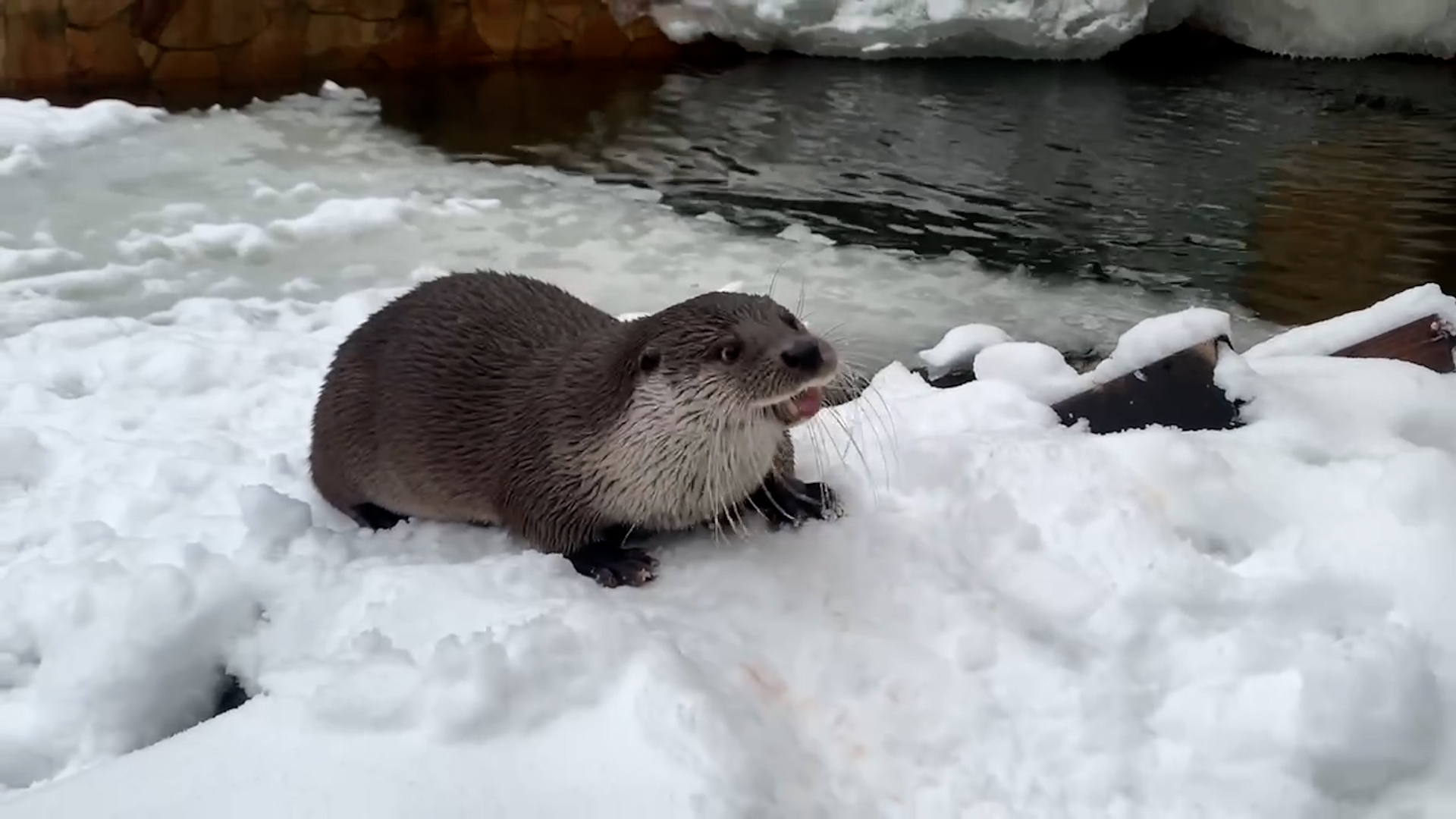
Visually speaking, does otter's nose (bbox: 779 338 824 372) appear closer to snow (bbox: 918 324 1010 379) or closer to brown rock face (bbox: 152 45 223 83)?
snow (bbox: 918 324 1010 379)

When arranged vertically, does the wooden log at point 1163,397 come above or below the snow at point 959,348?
above

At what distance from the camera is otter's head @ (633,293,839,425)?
151 centimetres

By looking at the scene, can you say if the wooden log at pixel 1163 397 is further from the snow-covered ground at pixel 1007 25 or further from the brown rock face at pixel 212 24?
the snow-covered ground at pixel 1007 25

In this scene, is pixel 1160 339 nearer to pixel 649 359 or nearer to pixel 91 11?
pixel 649 359

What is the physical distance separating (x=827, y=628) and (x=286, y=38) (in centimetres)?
612

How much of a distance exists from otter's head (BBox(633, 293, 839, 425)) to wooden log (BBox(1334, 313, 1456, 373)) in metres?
1.16

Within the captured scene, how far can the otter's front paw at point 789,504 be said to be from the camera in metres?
1.76

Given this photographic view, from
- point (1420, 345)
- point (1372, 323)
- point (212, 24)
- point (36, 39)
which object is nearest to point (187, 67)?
point (212, 24)

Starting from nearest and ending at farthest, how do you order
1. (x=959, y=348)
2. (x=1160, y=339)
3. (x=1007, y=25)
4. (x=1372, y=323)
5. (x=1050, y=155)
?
(x=1160, y=339) < (x=1372, y=323) < (x=959, y=348) < (x=1050, y=155) < (x=1007, y=25)

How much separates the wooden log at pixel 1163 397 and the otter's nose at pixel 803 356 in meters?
0.71

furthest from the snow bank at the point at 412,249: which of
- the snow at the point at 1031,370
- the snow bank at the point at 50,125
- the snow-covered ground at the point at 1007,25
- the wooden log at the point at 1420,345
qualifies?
the snow-covered ground at the point at 1007,25

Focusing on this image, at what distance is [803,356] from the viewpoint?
1502mm

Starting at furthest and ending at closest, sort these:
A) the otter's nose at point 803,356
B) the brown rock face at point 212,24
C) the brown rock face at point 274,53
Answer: the brown rock face at point 274,53 → the brown rock face at point 212,24 → the otter's nose at point 803,356

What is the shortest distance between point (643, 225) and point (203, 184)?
1.70m
